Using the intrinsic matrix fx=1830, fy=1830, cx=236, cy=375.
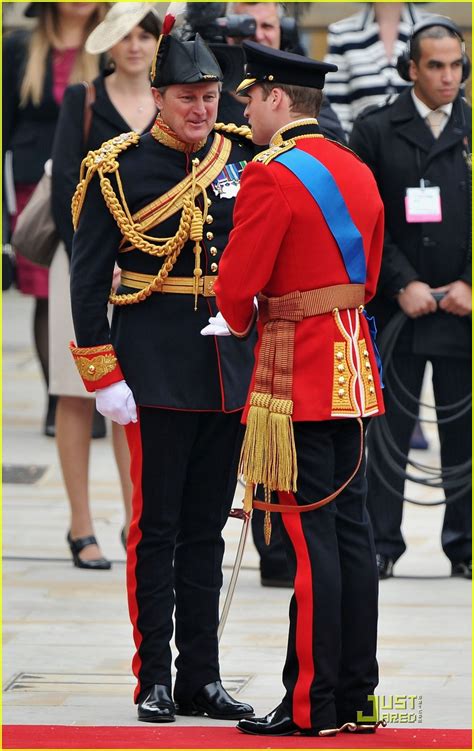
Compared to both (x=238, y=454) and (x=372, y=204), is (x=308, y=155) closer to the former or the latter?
(x=372, y=204)

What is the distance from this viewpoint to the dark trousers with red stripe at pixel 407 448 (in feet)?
21.3

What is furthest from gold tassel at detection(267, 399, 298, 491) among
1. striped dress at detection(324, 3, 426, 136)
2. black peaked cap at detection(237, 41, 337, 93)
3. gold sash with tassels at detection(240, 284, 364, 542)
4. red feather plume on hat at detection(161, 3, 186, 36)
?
striped dress at detection(324, 3, 426, 136)

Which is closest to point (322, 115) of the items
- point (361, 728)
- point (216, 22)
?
point (216, 22)

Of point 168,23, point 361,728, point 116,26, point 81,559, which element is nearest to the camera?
point 361,728

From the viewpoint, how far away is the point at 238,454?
4.72 m

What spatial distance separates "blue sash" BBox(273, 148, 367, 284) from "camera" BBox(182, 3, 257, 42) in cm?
183

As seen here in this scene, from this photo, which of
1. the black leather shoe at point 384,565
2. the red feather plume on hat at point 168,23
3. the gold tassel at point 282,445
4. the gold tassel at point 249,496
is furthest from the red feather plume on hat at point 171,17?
the black leather shoe at point 384,565

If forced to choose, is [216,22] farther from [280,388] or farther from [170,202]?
[280,388]

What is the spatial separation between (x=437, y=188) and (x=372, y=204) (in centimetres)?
205

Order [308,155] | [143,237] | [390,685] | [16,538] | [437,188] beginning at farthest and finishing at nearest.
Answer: [16,538], [437,188], [390,685], [143,237], [308,155]

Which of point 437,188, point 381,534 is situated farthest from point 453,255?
point 381,534

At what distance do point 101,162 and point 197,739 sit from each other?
142cm

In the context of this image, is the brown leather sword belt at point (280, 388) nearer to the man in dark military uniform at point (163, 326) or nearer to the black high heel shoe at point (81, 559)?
the man in dark military uniform at point (163, 326)

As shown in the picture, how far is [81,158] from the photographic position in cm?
628
